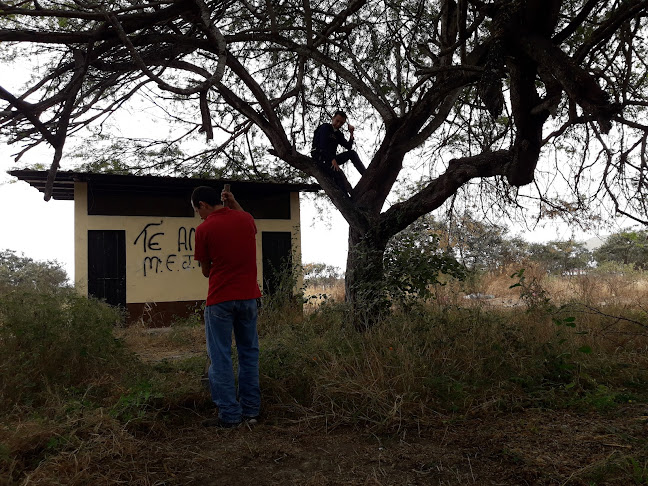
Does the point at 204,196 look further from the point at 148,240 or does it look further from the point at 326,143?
the point at 148,240

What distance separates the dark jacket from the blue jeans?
3.81 metres

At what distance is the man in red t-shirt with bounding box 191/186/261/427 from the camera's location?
3902 millimetres

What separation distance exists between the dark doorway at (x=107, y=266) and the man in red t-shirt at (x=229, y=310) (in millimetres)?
6910

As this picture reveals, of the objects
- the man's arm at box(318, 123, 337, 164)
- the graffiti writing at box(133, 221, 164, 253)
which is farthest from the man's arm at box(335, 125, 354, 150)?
the graffiti writing at box(133, 221, 164, 253)

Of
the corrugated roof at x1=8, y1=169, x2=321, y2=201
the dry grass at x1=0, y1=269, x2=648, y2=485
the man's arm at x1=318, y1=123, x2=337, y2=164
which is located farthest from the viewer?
the corrugated roof at x1=8, y1=169, x2=321, y2=201

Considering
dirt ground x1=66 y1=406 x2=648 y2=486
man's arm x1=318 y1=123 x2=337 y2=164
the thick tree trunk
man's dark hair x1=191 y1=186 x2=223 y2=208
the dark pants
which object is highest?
man's arm x1=318 y1=123 x2=337 y2=164

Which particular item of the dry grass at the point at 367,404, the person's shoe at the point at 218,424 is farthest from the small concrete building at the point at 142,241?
the person's shoe at the point at 218,424

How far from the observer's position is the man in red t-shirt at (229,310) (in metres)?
3.90

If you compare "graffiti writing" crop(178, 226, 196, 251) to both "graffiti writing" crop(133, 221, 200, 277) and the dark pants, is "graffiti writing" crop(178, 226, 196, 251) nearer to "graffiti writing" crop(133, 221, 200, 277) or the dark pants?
"graffiti writing" crop(133, 221, 200, 277)

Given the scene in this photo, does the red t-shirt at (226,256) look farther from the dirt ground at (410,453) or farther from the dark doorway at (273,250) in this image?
the dark doorway at (273,250)

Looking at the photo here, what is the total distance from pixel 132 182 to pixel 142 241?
1277mm

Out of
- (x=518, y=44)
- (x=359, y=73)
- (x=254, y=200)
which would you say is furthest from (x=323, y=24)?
(x=254, y=200)

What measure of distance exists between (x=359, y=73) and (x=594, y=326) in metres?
4.94

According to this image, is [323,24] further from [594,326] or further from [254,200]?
[594,326]
